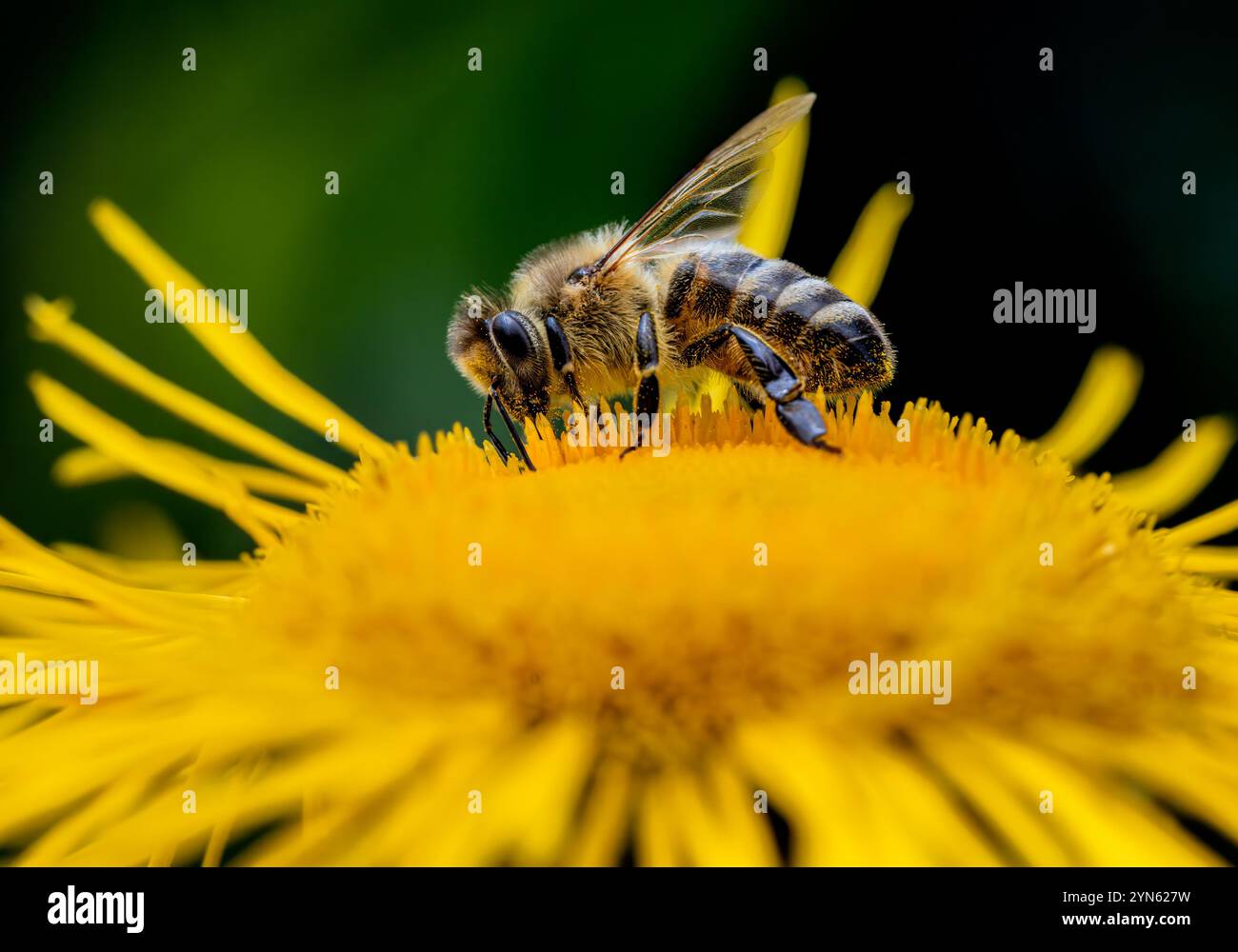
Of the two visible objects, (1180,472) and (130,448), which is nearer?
(130,448)

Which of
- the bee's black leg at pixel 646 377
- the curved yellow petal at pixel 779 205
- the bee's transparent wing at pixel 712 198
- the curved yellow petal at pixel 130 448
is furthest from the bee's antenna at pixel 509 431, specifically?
the curved yellow petal at pixel 779 205

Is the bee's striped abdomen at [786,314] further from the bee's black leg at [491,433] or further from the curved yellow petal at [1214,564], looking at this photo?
the curved yellow petal at [1214,564]

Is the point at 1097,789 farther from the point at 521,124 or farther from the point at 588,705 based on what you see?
the point at 521,124

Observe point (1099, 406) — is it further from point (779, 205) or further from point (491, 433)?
point (491, 433)

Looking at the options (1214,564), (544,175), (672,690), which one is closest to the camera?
(672,690)

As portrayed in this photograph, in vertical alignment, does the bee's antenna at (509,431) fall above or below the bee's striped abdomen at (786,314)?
below

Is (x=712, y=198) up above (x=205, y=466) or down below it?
above

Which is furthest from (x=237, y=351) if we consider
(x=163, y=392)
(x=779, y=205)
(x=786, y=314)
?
(x=779, y=205)

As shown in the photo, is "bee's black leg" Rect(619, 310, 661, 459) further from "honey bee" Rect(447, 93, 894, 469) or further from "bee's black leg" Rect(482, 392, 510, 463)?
"bee's black leg" Rect(482, 392, 510, 463)
